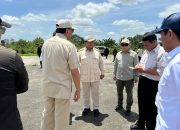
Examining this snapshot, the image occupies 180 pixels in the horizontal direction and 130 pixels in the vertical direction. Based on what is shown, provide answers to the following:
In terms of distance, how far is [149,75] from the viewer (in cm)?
582

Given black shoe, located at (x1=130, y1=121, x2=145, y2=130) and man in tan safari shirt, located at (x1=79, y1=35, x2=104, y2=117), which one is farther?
man in tan safari shirt, located at (x1=79, y1=35, x2=104, y2=117)

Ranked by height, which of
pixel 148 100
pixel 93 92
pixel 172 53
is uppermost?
pixel 172 53

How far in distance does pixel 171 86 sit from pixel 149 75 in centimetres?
367

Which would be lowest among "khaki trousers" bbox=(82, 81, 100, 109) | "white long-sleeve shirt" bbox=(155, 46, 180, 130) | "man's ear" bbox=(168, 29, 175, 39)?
"khaki trousers" bbox=(82, 81, 100, 109)

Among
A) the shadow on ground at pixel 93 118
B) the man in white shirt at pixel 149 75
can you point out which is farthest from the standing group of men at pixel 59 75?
the shadow on ground at pixel 93 118

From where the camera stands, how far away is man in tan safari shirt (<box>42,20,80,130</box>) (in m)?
5.02

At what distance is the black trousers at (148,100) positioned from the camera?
5869 millimetres

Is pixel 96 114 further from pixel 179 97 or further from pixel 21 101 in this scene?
pixel 179 97

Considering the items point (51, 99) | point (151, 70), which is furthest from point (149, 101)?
point (51, 99)

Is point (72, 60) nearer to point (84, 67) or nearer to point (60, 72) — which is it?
point (60, 72)

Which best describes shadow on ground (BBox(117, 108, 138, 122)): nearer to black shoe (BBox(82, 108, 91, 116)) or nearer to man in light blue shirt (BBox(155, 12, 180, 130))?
black shoe (BBox(82, 108, 91, 116))

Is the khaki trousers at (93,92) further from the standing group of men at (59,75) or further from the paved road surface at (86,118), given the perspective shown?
the standing group of men at (59,75)

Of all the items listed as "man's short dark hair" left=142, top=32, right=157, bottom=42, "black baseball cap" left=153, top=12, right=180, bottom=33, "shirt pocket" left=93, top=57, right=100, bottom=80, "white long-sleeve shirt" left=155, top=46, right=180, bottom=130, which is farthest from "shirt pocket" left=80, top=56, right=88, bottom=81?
"white long-sleeve shirt" left=155, top=46, right=180, bottom=130

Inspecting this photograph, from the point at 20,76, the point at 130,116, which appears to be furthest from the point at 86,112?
the point at 20,76
